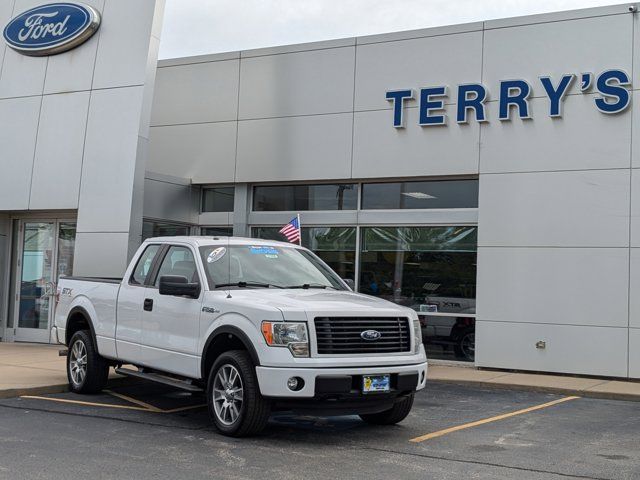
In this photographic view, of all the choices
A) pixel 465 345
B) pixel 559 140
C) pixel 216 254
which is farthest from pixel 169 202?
pixel 216 254

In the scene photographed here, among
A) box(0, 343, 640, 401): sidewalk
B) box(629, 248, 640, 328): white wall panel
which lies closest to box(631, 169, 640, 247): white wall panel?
box(629, 248, 640, 328): white wall panel

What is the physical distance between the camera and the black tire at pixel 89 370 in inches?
397

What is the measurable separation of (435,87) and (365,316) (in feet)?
27.8

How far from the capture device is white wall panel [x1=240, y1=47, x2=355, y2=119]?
15992 mm

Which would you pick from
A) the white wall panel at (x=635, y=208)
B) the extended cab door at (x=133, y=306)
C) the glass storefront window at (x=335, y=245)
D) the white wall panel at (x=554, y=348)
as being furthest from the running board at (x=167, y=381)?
the white wall panel at (x=635, y=208)

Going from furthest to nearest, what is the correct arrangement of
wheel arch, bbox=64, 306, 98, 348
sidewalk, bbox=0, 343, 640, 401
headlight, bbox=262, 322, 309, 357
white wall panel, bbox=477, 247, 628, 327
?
white wall panel, bbox=477, 247, 628, 327 < sidewalk, bbox=0, 343, 640, 401 < wheel arch, bbox=64, 306, 98, 348 < headlight, bbox=262, 322, 309, 357

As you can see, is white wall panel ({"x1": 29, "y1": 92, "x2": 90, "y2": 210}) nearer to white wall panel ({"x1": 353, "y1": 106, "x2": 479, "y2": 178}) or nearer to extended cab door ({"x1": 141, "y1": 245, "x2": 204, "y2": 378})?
white wall panel ({"x1": 353, "y1": 106, "x2": 479, "y2": 178})

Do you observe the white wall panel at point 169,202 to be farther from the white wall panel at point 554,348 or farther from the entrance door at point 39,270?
the white wall panel at point 554,348

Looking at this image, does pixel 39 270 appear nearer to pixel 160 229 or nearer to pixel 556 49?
pixel 160 229

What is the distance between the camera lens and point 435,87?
49.4 ft

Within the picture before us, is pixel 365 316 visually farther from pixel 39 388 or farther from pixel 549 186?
pixel 549 186

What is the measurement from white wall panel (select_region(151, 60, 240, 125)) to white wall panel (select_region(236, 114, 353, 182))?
0.75 meters

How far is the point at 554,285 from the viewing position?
13.8 m

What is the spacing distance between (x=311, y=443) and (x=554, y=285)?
7.71 meters
